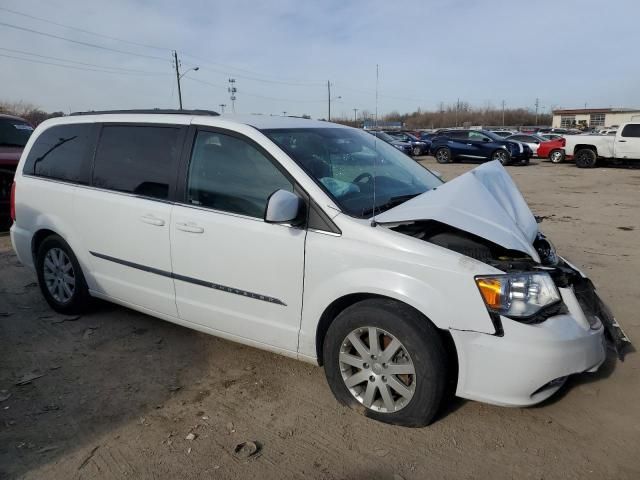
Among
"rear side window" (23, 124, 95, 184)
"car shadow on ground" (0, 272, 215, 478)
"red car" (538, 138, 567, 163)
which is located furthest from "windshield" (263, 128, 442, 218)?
"red car" (538, 138, 567, 163)

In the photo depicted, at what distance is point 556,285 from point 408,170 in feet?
5.13

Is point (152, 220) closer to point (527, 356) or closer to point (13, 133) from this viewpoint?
point (527, 356)

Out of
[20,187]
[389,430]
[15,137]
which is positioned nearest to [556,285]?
[389,430]

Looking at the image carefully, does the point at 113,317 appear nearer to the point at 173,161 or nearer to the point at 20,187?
the point at 20,187

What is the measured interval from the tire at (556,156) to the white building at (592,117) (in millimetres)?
52393

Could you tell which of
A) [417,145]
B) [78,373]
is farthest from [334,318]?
[417,145]

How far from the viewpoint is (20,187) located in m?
4.55

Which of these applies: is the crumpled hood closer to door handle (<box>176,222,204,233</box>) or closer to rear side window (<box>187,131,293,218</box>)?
rear side window (<box>187,131,293,218</box>)

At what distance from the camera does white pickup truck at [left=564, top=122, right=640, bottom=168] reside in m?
18.8

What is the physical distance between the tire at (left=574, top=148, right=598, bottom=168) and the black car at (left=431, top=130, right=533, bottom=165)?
2506mm

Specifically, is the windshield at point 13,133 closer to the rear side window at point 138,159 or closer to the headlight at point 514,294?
the rear side window at point 138,159

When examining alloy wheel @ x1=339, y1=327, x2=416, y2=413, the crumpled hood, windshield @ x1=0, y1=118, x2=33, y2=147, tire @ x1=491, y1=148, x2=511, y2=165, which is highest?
windshield @ x1=0, y1=118, x2=33, y2=147

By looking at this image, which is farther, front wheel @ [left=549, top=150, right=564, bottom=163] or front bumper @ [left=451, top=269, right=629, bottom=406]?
front wheel @ [left=549, top=150, right=564, bottom=163]

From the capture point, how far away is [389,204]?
3.16m
